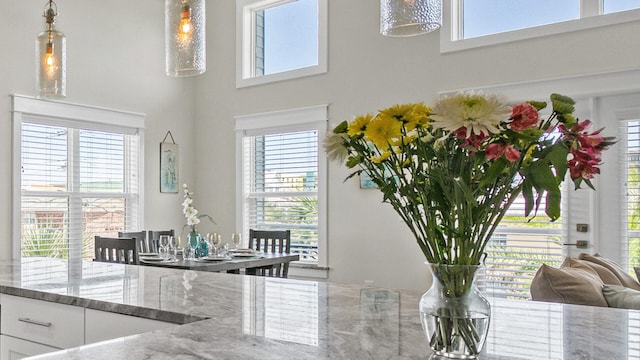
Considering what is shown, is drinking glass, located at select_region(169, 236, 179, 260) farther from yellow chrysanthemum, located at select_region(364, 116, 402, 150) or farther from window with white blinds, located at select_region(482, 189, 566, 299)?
yellow chrysanthemum, located at select_region(364, 116, 402, 150)

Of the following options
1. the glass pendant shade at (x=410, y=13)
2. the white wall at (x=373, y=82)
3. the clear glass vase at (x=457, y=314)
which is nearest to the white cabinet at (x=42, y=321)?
the clear glass vase at (x=457, y=314)

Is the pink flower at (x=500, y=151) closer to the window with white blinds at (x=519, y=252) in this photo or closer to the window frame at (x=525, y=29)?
the window with white blinds at (x=519, y=252)

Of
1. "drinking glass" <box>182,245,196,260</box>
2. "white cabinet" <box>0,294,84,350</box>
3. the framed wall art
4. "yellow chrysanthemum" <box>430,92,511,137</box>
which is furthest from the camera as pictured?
the framed wall art

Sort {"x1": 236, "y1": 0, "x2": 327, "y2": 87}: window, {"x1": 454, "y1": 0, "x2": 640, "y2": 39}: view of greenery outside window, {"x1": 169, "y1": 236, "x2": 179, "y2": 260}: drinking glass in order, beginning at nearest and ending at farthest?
{"x1": 454, "y1": 0, "x2": 640, "y2": 39}: view of greenery outside window
{"x1": 169, "y1": 236, "x2": 179, "y2": 260}: drinking glass
{"x1": 236, "y1": 0, "x2": 327, "y2": 87}: window

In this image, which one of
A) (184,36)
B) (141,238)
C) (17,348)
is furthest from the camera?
(141,238)

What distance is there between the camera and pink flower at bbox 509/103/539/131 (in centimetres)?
89

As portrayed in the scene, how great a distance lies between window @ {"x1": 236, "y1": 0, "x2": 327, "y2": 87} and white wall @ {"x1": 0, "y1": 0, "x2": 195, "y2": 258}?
35.5 inches

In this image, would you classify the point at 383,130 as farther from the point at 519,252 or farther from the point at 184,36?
the point at 519,252

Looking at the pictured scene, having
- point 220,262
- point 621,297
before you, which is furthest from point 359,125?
point 220,262

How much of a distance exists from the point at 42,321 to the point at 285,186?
418cm

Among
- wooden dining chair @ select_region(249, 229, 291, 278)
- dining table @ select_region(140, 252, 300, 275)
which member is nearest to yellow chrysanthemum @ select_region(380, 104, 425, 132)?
dining table @ select_region(140, 252, 300, 275)

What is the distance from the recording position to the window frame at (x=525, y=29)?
4094 mm

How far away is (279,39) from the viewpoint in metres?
6.16

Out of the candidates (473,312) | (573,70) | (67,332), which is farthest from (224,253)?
(473,312)
